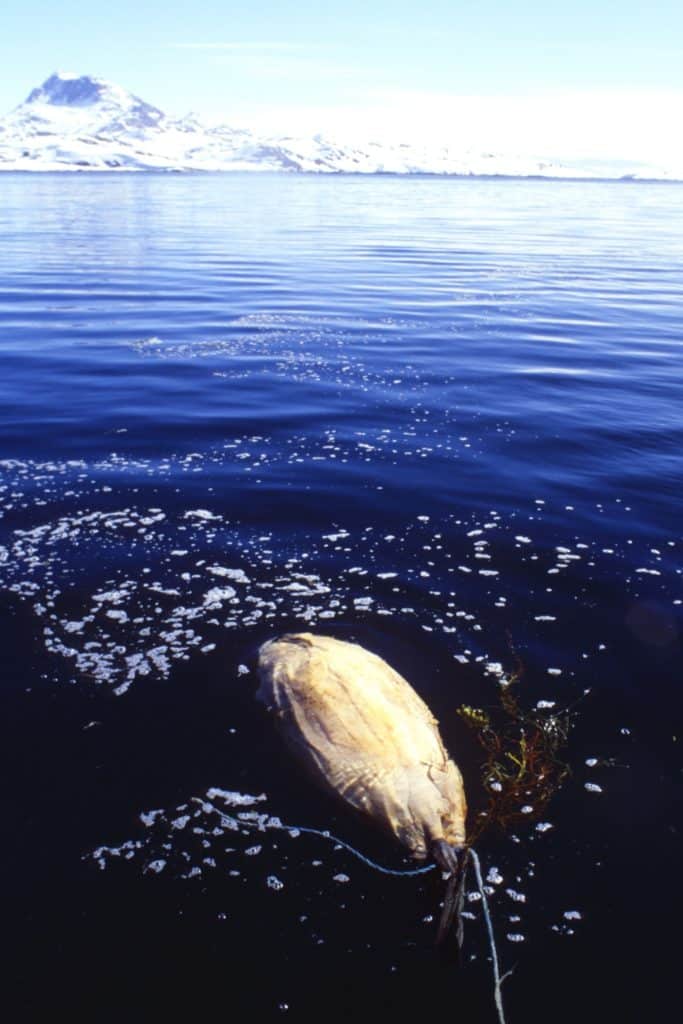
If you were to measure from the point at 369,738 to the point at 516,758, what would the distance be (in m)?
1.30

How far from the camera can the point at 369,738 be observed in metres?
5.16

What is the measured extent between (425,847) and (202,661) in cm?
275

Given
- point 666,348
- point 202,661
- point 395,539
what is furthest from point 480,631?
point 666,348

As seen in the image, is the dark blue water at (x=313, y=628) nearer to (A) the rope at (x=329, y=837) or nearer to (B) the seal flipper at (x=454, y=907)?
(A) the rope at (x=329, y=837)

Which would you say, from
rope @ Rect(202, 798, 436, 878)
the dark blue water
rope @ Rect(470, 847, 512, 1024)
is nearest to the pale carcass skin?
rope @ Rect(202, 798, 436, 878)

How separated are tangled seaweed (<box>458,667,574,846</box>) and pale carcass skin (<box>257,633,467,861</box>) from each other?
0.27 metres

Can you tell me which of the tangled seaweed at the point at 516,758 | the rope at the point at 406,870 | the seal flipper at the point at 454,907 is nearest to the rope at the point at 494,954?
the rope at the point at 406,870

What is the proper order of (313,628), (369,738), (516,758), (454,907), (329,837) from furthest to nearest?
(313,628), (516,758), (369,738), (329,837), (454,907)

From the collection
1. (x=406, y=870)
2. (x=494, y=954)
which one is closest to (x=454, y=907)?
(x=494, y=954)

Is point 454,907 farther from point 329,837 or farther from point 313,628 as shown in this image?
point 313,628

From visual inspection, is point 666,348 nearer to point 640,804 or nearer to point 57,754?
point 640,804

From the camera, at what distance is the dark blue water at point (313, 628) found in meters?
4.23

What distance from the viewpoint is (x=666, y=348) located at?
61.9 feet

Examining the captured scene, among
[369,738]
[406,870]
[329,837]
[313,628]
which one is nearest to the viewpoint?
[406,870]
